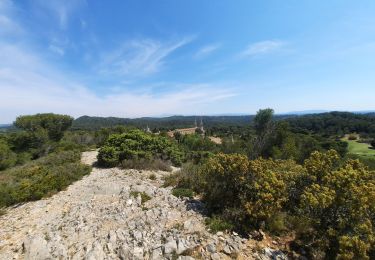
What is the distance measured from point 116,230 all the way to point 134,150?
8.20 metres

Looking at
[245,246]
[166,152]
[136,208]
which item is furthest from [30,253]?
[166,152]

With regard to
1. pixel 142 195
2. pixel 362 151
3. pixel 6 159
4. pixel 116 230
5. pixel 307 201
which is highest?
pixel 307 201

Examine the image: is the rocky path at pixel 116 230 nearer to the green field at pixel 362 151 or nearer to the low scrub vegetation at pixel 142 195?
the low scrub vegetation at pixel 142 195

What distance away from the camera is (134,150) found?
47.4 feet

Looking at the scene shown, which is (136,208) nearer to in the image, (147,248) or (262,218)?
(147,248)

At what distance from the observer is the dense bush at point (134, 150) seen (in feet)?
46.3

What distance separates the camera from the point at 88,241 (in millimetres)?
6160

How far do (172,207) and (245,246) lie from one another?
2719 millimetres

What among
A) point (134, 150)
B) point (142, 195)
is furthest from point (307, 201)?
point (134, 150)

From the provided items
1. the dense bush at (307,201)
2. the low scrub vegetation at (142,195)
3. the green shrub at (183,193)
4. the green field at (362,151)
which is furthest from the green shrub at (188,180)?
the green field at (362,151)

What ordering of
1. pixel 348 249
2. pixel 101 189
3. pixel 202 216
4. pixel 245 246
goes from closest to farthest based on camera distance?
pixel 348 249
pixel 245 246
pixel 202 216
pixel 101 189

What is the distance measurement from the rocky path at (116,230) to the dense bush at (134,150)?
4.54 metres

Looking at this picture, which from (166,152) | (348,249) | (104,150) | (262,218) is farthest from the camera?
(166,152)

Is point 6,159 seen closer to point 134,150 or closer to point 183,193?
point 134,150
